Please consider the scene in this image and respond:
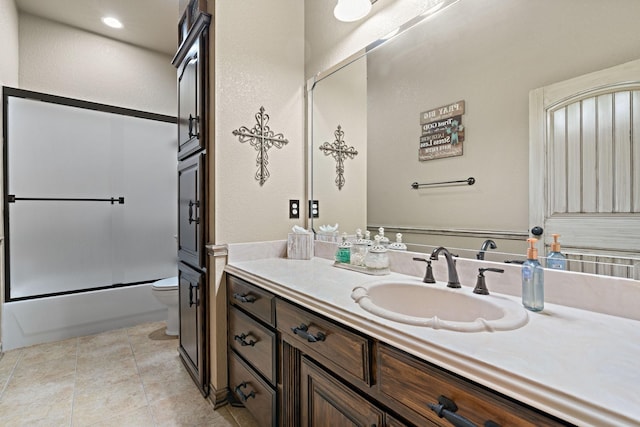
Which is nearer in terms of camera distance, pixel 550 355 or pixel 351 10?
pixel 550 355

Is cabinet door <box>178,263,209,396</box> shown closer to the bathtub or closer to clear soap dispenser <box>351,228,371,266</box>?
clear soap dispenser <box>351,228,371,266</box>

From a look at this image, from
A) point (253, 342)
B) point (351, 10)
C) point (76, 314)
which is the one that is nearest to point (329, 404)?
point (253, 342)

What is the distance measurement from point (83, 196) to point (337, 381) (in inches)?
121

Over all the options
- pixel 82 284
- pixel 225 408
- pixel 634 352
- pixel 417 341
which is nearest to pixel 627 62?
pixel 634 352

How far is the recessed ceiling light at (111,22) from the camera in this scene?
2822 mm

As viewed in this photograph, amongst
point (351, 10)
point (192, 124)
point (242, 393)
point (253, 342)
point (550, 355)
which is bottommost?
point (242, 393)

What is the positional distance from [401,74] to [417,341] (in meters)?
1.32

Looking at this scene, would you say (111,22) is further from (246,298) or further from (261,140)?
(246,298)

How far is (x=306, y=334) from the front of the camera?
1.08 m

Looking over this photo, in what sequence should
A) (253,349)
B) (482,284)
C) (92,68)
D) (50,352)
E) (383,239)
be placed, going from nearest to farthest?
(482,284) → (253,349) → (383,239) → (50,352) → (92,68)

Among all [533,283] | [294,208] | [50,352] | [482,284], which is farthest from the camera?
[50,352]

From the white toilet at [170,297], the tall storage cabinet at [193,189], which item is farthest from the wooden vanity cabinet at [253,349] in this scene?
the white toilet at [170,297]

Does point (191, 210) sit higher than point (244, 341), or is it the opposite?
point (191, 210)

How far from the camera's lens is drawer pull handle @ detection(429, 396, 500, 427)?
2.03 feet
